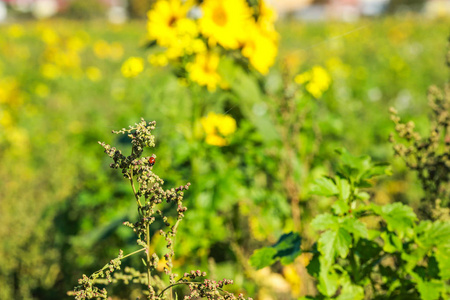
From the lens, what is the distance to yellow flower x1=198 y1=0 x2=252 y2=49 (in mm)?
1786

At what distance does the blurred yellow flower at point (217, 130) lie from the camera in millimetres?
2002

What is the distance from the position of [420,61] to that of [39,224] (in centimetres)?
727

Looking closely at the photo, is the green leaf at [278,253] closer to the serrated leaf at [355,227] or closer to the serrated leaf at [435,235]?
the serrated leaf at [355,227]

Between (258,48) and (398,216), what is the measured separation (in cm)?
131

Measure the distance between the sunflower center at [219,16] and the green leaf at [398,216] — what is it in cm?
118

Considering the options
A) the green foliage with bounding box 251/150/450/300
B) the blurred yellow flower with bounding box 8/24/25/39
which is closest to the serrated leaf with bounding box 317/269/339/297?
the green foliage with bounding box 251/150/450/300

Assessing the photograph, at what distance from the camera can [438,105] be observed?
1.23 metres

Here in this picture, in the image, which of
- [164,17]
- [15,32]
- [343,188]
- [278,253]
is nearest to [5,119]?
[15,32]

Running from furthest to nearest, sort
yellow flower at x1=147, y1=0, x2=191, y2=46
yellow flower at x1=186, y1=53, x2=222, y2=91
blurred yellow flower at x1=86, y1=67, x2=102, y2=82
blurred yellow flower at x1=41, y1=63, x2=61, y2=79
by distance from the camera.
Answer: blurred yellow flower at x1=41, y1=63, x2=61, y2=79, blurred yellow flower at x1=86, y1=67, x2=102, y2=82, yellow flower at x1=147, y1=0, x2=191, y2=46, yellow flower at x1=186, y1=53, x2=222, y2=91

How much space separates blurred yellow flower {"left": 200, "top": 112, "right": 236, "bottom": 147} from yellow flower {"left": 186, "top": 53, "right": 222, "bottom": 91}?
0.70 feet

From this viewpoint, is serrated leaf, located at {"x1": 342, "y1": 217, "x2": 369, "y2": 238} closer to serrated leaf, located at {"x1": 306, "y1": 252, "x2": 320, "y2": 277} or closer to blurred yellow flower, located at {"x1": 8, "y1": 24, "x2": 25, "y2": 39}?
serrated leaf, located at {"x1": 306, "y1": 252, "x2": 320, "y2": 277}

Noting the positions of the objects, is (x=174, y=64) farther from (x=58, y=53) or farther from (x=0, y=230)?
(x=58, y=53)

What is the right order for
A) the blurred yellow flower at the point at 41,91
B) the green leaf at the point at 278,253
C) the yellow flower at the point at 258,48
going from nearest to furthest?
the green leaf at the point at 278,253, the yellow flower at the point at 258,48, the blurred yellow flower at the point at 41,91

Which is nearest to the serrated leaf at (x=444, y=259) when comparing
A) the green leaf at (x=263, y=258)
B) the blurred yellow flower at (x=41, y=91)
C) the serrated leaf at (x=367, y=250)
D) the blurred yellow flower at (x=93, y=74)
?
the serrated leaf at (x=367, y=250)
